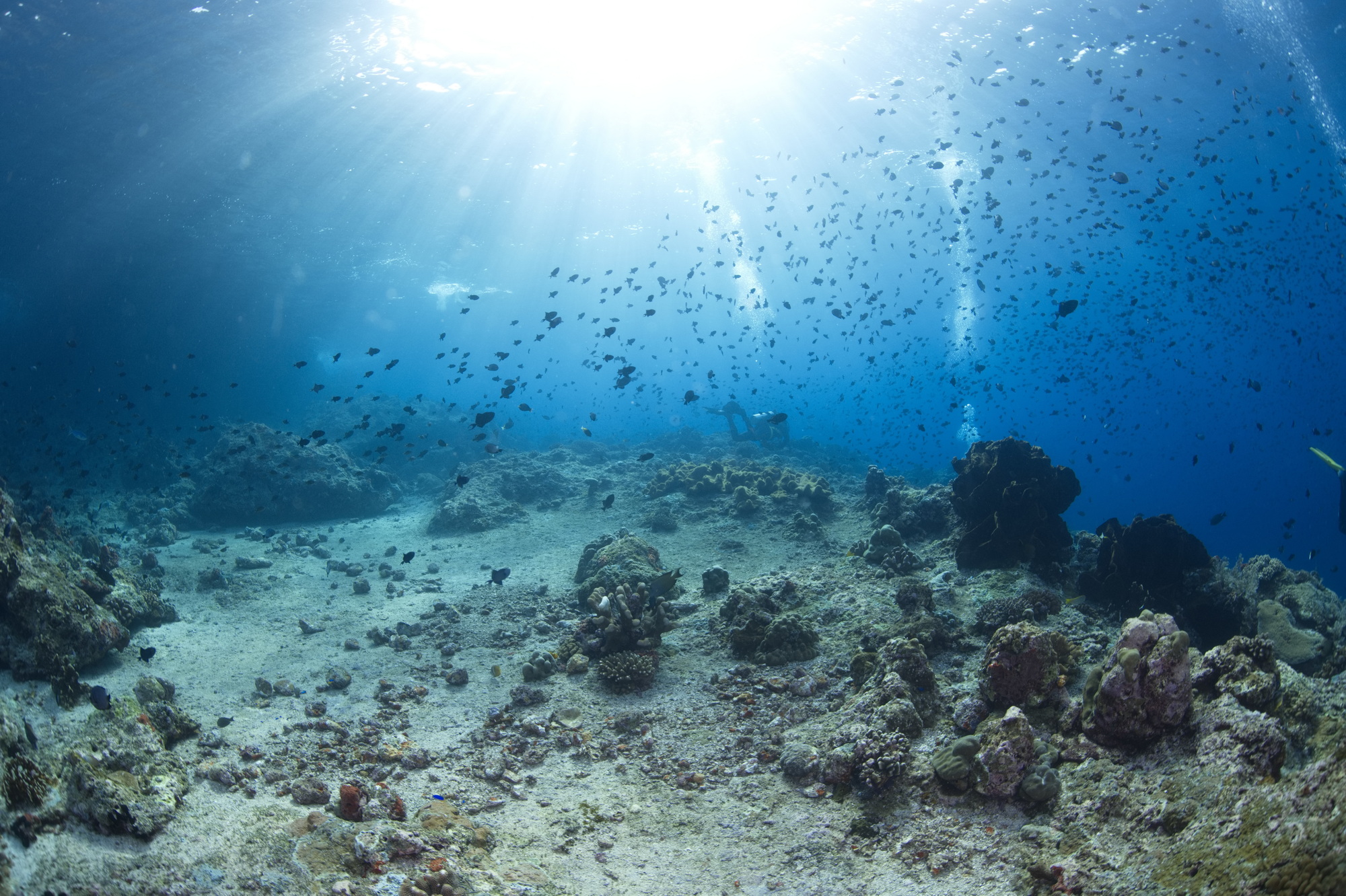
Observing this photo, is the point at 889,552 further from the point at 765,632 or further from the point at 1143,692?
the point at 1143,692

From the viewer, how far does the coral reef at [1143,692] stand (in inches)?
182

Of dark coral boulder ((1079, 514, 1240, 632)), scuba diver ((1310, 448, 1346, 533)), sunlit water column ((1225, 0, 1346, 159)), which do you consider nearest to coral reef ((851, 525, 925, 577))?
dark coral boulder ((1079, 514, 1240, 632))

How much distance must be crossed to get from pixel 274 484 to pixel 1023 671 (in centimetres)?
2412

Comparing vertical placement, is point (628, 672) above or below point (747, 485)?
below

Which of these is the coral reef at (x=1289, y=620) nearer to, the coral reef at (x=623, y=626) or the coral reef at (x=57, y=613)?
the coral reef at (x=623, y=626)

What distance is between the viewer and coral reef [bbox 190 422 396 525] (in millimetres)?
20312

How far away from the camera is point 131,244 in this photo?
104 feet

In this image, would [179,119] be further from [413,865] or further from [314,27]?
[413,865]

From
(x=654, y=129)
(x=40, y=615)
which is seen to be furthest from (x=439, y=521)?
(x=654, y=129)

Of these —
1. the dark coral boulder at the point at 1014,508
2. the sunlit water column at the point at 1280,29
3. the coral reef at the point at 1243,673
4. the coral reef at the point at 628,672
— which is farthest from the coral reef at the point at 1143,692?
the sunlit water column at the point at 1280,29

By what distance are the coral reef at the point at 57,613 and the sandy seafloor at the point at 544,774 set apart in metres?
0.26

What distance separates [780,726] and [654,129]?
31666mm

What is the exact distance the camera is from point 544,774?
6.34 metres

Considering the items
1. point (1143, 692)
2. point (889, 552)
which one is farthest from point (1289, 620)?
point (1143, 692)
